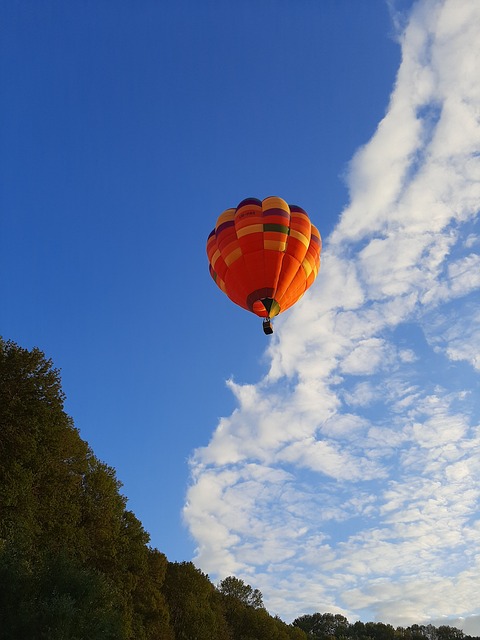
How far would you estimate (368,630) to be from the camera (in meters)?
146

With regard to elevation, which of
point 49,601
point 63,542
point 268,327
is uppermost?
point 268,327

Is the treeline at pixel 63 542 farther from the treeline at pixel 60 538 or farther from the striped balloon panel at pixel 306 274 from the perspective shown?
the striped balloon panel at pixel 306 274

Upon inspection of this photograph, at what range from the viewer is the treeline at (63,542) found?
21.9 meters

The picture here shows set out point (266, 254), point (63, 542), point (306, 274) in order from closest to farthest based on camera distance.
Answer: point (63, 542) → point (266, 254) → point (306, 274)

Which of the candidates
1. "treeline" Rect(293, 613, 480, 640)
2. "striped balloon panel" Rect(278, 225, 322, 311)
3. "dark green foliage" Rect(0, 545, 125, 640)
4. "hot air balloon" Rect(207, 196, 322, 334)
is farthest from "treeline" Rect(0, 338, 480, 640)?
"treeline" Rect(293, 613, 480, 640)

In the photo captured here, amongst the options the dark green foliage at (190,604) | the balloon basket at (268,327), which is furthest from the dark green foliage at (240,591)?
the balloon basket at (268,327)

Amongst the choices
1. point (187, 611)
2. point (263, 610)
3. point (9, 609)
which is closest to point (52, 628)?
point (9, 609)

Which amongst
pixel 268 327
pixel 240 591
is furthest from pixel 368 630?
pixel 268 327

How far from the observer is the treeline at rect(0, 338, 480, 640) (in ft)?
71.9

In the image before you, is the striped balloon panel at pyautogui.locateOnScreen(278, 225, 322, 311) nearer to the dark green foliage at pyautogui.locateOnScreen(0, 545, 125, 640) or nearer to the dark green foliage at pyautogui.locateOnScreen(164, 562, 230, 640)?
the dark green foliage at pyautogui.locateOnScreen(0, 545, 125, 640)

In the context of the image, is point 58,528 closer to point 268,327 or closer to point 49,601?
point 49,601

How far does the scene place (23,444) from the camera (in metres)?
28.8

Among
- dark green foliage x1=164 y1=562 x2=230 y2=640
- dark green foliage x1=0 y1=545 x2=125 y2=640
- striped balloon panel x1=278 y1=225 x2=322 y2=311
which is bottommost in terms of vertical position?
dark green foliage x1=0 y1=545 x2=125 y2=640

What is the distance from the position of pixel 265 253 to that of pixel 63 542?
21.7 m
